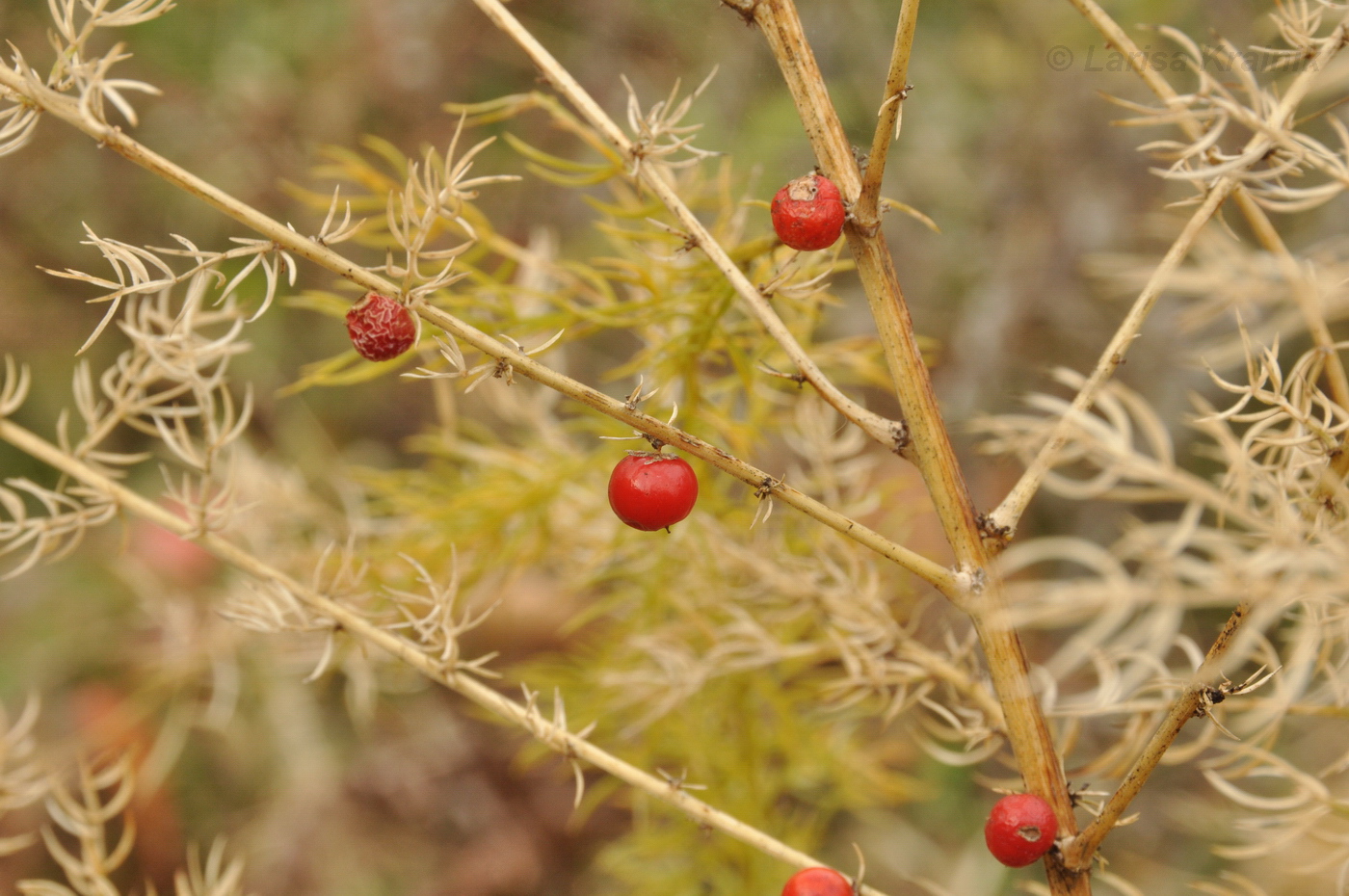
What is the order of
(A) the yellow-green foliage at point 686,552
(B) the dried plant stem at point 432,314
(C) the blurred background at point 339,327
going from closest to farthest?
(B) the dried plant stem at point 432,314
(A) the yellow-green foliage at point 686,552
(C) the blurred background at point 339,327

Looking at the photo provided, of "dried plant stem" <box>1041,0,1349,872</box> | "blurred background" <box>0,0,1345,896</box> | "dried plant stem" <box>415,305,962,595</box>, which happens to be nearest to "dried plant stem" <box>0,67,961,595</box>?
"dried plant stem" <box>415,305,962,595</box>

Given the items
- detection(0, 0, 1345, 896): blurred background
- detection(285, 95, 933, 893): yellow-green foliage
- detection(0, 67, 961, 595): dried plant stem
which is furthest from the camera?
detection(0, 0, 1345, 896): blurred background

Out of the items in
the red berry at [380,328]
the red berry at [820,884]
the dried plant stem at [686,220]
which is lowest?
the red berry at [820,884]

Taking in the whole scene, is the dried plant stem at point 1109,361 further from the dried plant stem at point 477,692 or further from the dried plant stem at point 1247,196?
the dried plant stem at point 477,692

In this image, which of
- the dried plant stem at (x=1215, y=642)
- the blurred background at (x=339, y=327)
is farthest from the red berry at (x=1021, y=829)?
the blurred background at (x=339, y=327)

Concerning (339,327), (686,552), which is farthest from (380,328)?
(339,327)

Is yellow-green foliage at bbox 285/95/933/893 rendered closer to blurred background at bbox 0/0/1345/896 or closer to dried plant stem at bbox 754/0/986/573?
dried plant stem at bbox 754/0/986/573

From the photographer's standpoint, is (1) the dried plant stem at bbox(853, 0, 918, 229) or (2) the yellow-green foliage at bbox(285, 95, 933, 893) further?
(2) the yellow-green foliage at bbox(285, 95, 933, 893)
